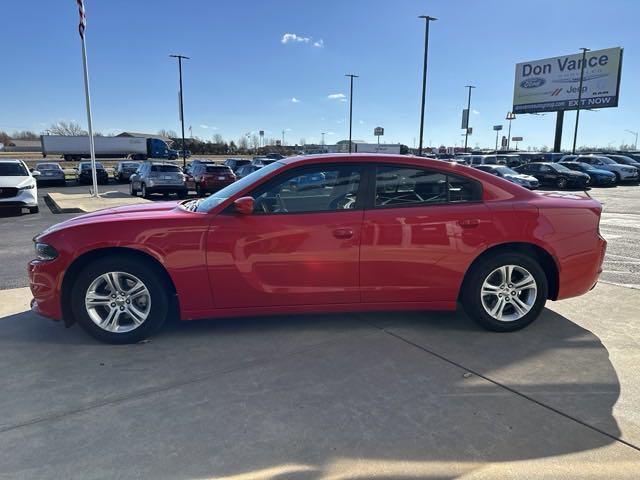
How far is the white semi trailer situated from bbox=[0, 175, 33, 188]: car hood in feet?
167

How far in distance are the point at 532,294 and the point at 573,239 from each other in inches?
25.1

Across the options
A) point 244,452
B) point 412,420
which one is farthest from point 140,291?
point 412,420

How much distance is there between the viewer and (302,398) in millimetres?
3074

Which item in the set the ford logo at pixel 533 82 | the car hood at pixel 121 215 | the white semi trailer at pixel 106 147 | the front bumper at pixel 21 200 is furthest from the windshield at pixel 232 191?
the white semi trailer at pixel 106 147

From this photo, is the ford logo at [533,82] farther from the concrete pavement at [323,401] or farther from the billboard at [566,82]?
the concrete pavement at [323,401]

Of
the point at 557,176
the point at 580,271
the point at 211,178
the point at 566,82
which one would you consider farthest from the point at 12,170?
the point at 566,82

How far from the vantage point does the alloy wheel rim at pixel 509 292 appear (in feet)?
13.8

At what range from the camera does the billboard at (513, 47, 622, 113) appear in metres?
43.1

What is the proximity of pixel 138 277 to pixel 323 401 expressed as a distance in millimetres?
1922

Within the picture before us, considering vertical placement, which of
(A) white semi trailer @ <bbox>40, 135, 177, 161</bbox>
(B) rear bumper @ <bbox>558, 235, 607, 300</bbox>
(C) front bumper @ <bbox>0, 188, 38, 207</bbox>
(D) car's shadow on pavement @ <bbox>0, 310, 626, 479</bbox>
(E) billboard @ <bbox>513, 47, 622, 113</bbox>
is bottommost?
(D) car's shadow on pavement @ <bbox>0, 310, 626, 479</bbox>

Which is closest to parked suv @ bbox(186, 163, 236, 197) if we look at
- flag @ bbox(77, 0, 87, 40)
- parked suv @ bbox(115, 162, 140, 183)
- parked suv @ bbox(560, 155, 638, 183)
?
flag @ bbox(77, 0, 87, 40)

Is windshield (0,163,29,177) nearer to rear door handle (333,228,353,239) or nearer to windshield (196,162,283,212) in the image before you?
windshield (196,162,283,212)

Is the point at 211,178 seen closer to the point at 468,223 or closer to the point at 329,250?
the point at 329,250

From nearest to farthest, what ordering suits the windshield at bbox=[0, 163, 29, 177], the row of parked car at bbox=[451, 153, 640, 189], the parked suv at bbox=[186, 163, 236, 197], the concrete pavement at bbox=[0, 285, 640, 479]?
the concrete pavement at bbox=[0, 285, 640, 479], the windshield at bbox=[0, 163, 29, 177], the parked suv at bbox=[186, 163, 236, 197], the row of parked car at bbox=[451, 153, 640, 189]
